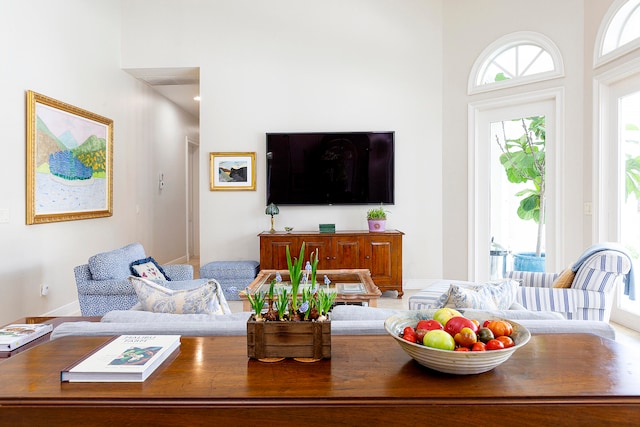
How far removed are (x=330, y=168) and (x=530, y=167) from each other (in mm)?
2285

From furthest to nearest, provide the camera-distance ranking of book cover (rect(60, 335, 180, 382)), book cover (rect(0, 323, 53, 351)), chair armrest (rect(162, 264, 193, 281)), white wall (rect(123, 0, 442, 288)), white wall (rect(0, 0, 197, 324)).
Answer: white wall (rect(123, 0, 442, 288)) < chair armrest (rect(162, 264, 193, 281)) < white wall (rect(0, 0, 197, 324)) < book cover (rect(0, 323, 53, 351)) < book cover (rect(60, 335, 180, 382))

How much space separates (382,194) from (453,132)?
45.1 inches

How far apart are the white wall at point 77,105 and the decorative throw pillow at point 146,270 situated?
1038 mm

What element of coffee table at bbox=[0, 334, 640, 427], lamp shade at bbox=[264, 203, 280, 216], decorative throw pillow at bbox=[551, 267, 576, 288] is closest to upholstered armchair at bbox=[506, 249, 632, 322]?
decorative throw pillow at bbox=[551, 267, 576, 288]

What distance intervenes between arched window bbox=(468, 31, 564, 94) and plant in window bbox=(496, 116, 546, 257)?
464 mm

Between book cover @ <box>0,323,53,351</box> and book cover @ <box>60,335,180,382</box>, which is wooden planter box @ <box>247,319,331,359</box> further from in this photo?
book cover @ <box>0,323,53,351</box>

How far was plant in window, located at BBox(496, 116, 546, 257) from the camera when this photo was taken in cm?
458

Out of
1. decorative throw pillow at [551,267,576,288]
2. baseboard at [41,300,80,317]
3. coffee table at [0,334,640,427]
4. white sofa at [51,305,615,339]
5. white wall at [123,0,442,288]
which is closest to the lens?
coffee table at [0,334,640,427]

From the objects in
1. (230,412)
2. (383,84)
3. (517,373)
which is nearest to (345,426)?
(230,412)

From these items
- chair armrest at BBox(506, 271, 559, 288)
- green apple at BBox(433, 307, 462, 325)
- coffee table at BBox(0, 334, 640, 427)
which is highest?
green apple at BBox(433, 307, 462, 325)

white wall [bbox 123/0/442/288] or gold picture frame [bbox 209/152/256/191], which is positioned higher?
white wall [bbox 123/0/442/288]

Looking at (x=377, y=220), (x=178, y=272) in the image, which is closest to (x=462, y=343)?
(x=178, y=272)

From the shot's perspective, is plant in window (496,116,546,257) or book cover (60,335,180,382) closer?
book cover (60,335,180,382)

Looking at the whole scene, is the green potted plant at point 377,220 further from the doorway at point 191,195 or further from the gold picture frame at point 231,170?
the doorway at point 191,195
